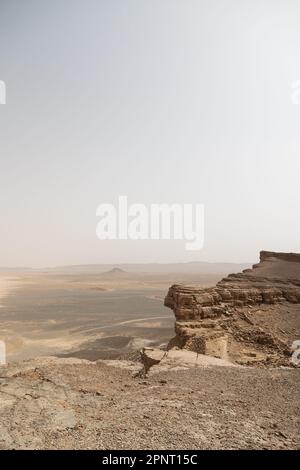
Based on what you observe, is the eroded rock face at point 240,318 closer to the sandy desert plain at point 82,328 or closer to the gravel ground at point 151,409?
the sandy desert plain at point 82,328

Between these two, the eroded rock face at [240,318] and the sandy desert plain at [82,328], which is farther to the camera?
the sandy desert plain at [82,328]

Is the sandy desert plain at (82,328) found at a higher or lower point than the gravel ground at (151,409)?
lower

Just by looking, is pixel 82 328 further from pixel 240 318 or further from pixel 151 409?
pixel 151 409

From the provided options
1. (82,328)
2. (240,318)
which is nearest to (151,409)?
(240,318)

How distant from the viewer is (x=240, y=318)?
15492 mm

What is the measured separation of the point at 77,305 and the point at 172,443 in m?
33.6

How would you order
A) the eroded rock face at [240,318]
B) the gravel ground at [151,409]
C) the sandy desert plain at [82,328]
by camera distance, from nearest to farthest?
1. the gravel ground at [151,409]
2. the eroded rock face at [240,318]
3. the sandy desert plain at [82,328]

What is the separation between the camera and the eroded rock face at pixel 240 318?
13.3 meters

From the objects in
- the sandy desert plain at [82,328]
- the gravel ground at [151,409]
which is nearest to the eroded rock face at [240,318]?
the sandy desert plain at [82,328]

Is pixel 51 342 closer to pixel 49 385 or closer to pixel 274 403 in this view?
pixel 49 385

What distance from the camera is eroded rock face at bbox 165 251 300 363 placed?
1326 centimetres

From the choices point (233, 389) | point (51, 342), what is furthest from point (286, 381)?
point (51, 342)

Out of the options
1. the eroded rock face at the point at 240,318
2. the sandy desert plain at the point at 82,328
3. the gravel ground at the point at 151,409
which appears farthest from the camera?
the sandy desert plain at the point at 82,328
